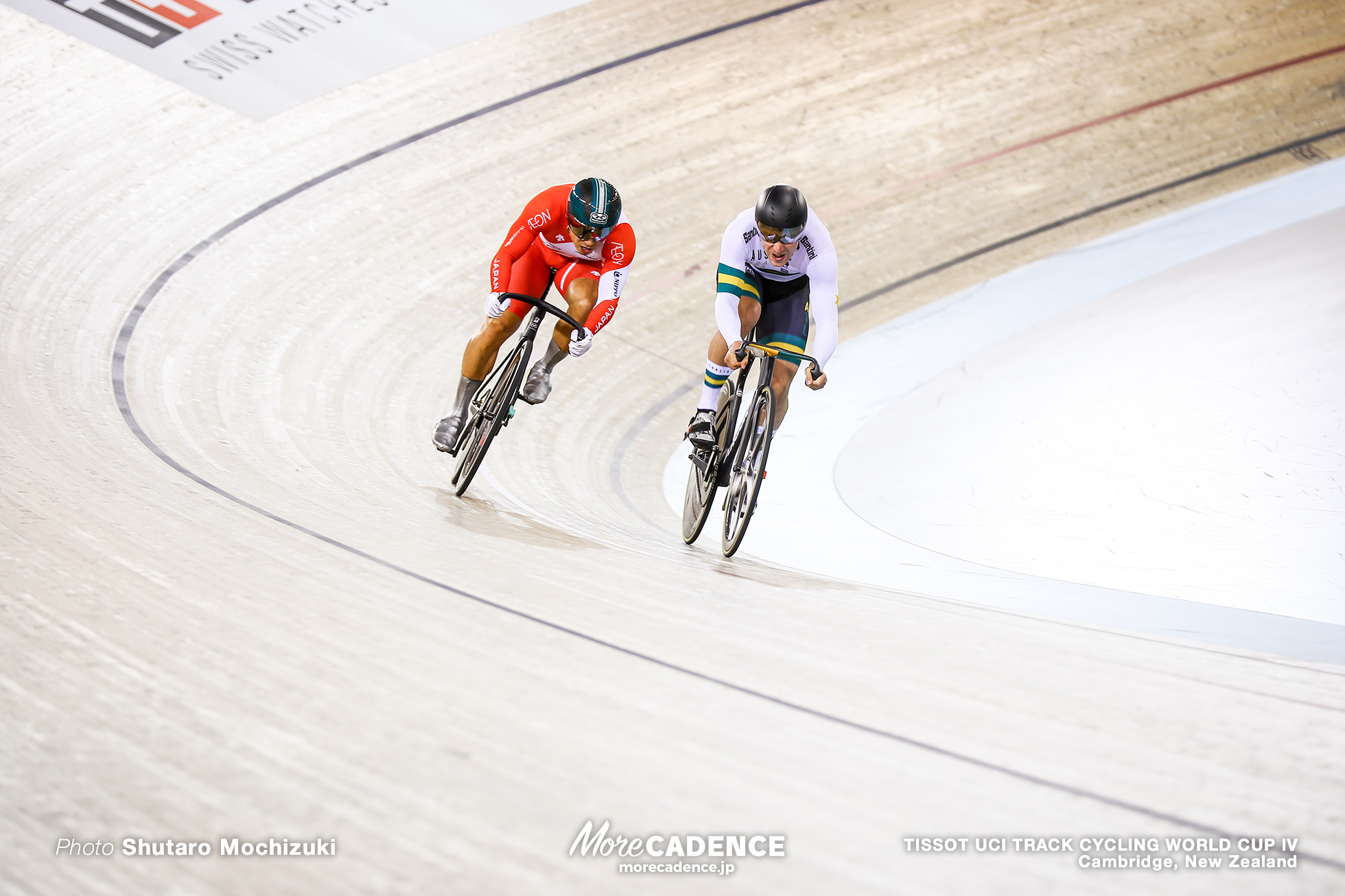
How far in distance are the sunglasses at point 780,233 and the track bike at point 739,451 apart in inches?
12.5

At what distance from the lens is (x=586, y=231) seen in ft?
10.2

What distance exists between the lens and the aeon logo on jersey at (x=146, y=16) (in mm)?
5562

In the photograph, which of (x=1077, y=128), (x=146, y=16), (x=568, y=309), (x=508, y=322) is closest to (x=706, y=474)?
(x=568, y=309)

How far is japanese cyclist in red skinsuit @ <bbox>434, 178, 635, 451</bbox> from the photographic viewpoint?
10.1 feet

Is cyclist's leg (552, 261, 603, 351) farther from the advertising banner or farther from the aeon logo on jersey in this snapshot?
the aeon logo on jersey

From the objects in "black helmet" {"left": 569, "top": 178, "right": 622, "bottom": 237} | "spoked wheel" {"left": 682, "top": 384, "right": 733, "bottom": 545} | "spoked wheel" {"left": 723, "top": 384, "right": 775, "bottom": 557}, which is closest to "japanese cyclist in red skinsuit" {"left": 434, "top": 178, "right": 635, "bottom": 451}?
"black helmet" {"left": 569, "top": 178, "right": 622, "bottom": 237}

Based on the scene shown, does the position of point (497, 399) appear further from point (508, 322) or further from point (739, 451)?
point (739, 451)

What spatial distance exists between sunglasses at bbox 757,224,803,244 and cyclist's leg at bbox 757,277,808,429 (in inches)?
13.5

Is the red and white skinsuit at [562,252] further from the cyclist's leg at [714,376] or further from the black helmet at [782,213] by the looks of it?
the black helmet at [782,213]

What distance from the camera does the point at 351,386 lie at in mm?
4195

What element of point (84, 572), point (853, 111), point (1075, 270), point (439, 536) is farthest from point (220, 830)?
point (853, 111)

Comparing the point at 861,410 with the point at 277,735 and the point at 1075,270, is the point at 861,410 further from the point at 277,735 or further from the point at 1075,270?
the point at 277,735

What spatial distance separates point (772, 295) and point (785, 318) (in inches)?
3.6

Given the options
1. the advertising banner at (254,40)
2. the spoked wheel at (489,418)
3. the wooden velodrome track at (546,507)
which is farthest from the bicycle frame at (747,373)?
the advertising banner at (254,40)
